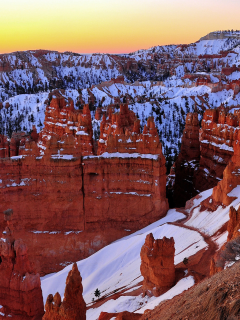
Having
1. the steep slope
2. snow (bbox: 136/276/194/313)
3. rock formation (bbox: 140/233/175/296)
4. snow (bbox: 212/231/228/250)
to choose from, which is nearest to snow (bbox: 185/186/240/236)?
snow (bbox: 212/231/228/250)

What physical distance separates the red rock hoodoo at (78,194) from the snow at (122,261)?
5.30ft

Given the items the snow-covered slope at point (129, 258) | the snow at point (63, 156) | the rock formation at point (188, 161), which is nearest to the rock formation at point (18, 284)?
the snow-covered slope at point (129, 258)

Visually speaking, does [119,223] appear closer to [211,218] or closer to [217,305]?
[211,218]

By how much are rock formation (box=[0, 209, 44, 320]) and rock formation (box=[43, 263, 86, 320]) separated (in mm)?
2575

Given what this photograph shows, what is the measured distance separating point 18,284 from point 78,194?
Answer: 10.7 m

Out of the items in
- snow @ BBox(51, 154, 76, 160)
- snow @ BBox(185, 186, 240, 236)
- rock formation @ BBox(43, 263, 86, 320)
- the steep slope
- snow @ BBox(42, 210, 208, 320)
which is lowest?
snow @ BBox(42, 210, 208, 320)

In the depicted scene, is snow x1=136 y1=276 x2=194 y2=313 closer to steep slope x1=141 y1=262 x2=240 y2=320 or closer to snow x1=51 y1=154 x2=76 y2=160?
steep slope x1=141 y1=262 x2=240 y2=320

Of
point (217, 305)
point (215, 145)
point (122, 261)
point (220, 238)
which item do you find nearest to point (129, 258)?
point (122, 261)

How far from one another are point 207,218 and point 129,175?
5.76 m

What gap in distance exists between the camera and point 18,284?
1426cm

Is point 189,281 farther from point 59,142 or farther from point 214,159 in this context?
point 214,159

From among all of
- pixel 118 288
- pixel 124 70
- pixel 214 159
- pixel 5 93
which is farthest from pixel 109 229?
pixel 124 70

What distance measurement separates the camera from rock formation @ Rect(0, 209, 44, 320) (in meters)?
14.1

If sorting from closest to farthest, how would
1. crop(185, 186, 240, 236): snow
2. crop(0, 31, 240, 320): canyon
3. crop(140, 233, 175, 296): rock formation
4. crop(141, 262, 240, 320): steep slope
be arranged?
crop(141, 262, 240, 320): steep slope
crop(0, 31, 240, 320): canyon
crop(140, 233, 175, 296): rock formation
crop(185, 186, 240, 236): snow
